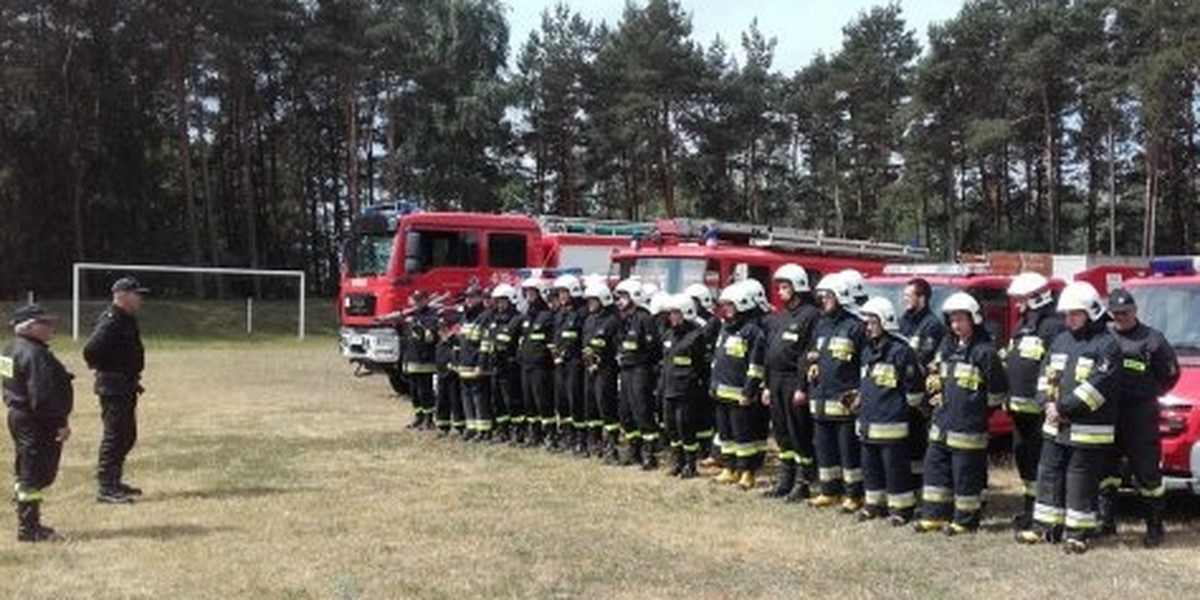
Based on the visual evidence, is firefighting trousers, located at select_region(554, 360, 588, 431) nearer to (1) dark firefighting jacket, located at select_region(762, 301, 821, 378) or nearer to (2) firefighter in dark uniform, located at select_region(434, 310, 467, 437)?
(2) firefighter in dark uniform, located at select_region(434, 310, 467, 437)

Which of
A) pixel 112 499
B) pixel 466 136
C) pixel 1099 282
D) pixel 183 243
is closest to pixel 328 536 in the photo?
pixel 112 499

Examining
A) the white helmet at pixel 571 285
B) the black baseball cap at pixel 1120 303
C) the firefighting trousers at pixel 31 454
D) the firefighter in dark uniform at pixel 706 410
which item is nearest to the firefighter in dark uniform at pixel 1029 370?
the black baseball cap at pixel 1120 303

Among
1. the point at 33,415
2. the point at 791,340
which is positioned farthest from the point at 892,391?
the point at 33,415

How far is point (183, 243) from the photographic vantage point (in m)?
50.6

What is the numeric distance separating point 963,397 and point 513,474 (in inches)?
173

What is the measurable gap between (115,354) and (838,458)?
19.1 ft

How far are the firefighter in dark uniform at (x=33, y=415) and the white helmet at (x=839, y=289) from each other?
556 cm

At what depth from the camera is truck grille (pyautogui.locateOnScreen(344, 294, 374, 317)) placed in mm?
18141

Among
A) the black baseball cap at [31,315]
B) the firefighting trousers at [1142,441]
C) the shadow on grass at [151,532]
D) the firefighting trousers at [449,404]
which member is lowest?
the shadow on grass at [151,532]

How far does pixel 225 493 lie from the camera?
34.4 ft

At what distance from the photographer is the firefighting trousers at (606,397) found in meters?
12.3

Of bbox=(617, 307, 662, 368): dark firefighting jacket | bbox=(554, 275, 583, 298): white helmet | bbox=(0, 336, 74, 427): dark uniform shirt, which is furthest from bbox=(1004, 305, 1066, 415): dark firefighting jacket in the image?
bbox=(0, 336, 74, 427): dark uniform shirt

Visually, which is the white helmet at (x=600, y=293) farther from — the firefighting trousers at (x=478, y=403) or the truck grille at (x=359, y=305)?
the truck grille at (x=359, y=305)

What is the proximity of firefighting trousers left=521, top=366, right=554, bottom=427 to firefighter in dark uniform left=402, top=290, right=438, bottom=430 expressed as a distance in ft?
5.46
